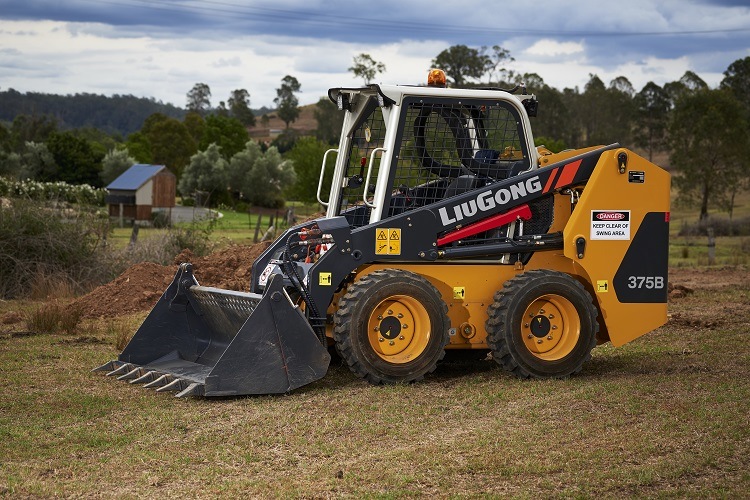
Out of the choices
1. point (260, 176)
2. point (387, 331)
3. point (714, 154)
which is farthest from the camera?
point (260, 176)

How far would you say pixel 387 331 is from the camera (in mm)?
9406

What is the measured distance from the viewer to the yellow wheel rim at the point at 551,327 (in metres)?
9.77

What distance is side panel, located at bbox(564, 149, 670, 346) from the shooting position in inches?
390

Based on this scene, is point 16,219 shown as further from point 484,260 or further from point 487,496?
point 487,496

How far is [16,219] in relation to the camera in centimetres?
1875

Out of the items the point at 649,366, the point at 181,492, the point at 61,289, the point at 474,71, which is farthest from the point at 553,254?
the point at 474,71

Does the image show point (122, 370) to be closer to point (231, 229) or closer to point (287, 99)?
point (231, 229)

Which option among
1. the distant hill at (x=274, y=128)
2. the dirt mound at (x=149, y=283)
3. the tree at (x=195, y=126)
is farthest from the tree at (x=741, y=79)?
the distant hill at (x=274, y=128)

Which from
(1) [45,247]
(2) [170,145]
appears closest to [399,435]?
(1) [45,247]

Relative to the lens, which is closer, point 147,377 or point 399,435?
point 399,435

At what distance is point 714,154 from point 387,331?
4701 centimetres

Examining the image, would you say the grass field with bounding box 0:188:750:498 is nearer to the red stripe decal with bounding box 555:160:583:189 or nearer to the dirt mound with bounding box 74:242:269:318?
the red stripe decal with bounding box 555:160:583:189

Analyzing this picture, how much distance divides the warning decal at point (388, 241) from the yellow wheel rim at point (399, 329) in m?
0.47

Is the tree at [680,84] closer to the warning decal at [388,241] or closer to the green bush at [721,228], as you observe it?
the green bush at [721,228]
